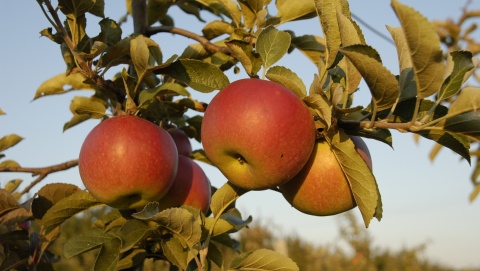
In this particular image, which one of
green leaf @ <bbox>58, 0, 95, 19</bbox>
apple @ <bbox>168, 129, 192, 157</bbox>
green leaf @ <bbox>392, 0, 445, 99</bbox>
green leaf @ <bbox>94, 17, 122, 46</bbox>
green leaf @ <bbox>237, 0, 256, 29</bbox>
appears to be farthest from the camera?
apple @ <bbox>168, 129, 192, 157</bbox>

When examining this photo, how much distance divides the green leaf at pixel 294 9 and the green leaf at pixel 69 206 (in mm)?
810

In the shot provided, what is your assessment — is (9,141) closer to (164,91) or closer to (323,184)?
(164,91)

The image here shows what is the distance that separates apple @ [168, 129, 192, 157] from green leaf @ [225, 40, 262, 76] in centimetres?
54

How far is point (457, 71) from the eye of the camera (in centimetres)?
112

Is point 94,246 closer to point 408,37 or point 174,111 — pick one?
point 174,111

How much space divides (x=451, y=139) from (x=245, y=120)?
1.45 ft

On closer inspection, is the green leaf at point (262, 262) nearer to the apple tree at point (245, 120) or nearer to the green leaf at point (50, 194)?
the apple tree at point (245, 120)

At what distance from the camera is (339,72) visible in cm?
139

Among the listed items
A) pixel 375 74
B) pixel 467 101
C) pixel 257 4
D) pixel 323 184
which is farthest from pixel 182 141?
pixel 467 101

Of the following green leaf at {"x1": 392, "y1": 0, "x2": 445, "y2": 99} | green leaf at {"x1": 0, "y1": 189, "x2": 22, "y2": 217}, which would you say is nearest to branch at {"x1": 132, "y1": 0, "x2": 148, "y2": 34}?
green leaf at {"x1": 0, "y1": 189, "x2": 22, "y2": 217}

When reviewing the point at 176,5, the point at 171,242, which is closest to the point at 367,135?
the point at 171,242

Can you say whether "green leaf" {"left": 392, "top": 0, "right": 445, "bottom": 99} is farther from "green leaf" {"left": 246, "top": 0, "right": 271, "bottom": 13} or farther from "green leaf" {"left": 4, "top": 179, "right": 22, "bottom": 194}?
"green leaf" {"left": 4, "top": 179, "right": 22, "bottom": 194}

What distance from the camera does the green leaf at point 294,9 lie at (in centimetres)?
167

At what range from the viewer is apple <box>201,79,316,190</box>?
1128mm
